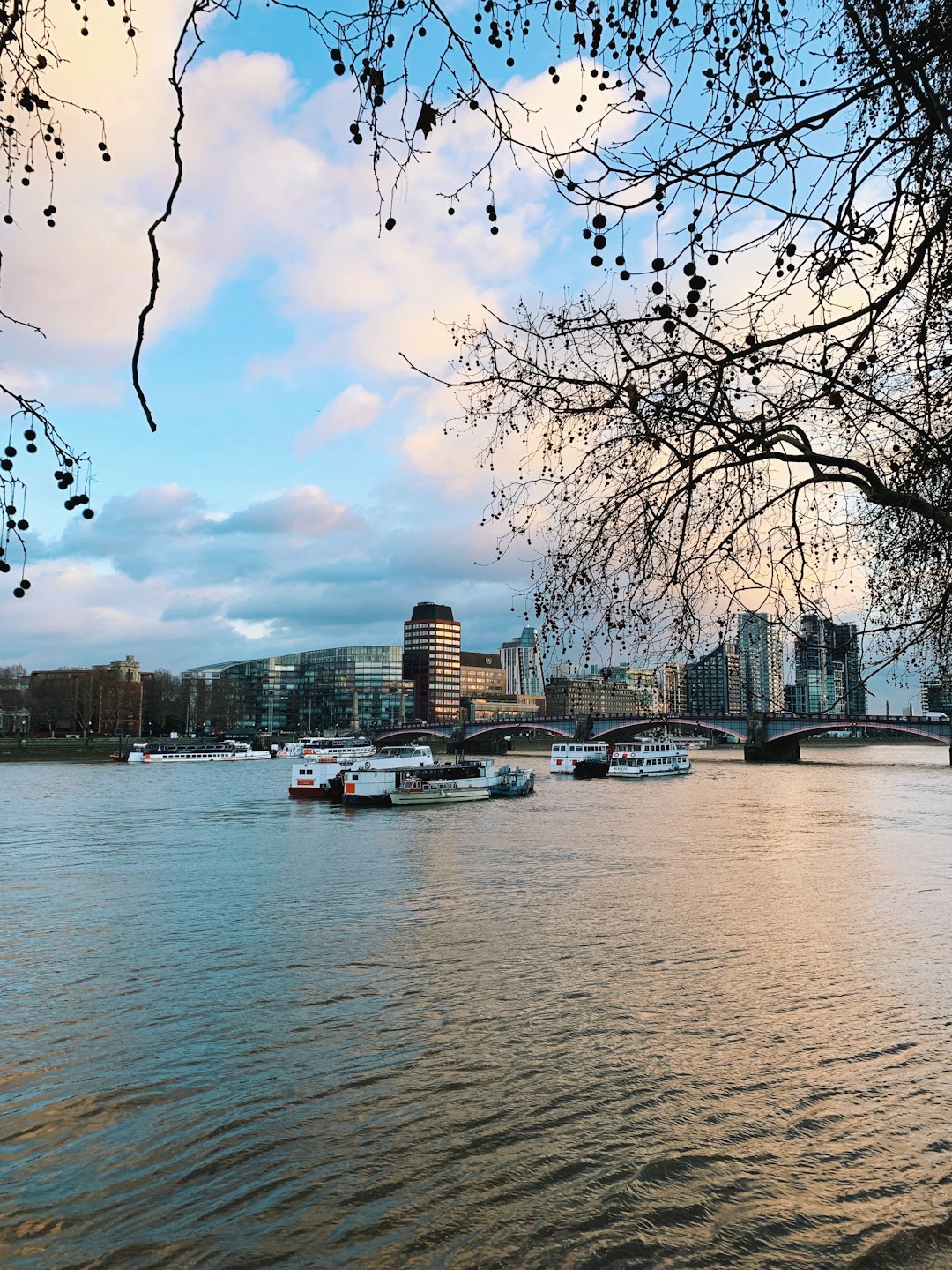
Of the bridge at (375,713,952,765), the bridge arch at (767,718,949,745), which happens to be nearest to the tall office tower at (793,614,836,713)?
the bridge at (375,713,952,765)

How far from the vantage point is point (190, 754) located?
125000 millimetres

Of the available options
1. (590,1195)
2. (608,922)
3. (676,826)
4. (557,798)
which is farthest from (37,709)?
(590,1195)

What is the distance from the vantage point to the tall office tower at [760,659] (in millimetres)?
5836

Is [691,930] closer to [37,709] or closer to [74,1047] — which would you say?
[74,1047]

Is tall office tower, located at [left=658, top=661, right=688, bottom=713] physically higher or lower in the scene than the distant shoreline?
higher

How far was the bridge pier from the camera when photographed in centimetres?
11106

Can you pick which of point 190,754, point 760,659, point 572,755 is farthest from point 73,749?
point 760,659

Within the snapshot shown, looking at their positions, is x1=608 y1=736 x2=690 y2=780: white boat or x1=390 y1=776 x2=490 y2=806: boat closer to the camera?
x1=390 y1=776 x2=490 y2=806: boat

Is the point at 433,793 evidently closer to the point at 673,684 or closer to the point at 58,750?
the point at 673,684

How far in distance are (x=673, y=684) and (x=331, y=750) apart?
336 ft

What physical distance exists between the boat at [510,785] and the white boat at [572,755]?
25.9m

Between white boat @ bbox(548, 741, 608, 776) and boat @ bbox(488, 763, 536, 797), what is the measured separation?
25888 millimetres

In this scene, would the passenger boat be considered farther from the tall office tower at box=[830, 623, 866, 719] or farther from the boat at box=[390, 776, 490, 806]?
the tall office tower at box=[830, 623, 866, 719]

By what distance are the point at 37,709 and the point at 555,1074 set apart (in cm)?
16843
